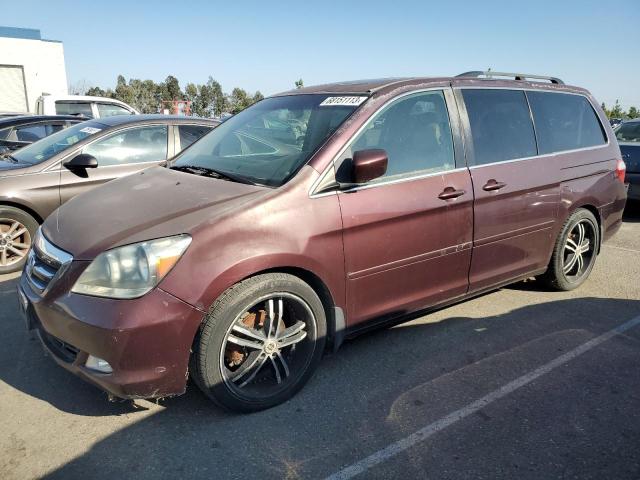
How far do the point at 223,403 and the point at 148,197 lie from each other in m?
1.27

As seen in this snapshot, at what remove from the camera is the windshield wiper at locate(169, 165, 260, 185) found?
3.06 meters

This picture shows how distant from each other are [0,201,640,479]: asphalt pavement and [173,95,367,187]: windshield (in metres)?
1.34

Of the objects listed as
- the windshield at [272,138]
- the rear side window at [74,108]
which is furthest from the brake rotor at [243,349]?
the rear side window at [74,108]

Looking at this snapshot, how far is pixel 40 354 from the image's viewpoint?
11.2 feet

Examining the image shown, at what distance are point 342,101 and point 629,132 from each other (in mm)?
8106

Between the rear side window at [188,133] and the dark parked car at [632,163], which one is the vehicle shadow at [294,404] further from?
the dark parked car at [632,163]

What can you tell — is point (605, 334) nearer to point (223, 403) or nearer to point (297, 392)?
point (297, 392)

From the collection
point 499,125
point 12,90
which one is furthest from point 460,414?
point 12,90

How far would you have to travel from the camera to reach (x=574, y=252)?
4629 mm

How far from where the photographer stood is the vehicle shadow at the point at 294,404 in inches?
95.0

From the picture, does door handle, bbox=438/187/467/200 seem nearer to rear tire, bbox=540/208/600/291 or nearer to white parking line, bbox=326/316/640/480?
white parking line, bbox=326/316/640/480

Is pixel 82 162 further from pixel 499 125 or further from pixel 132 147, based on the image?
pixel 499 125

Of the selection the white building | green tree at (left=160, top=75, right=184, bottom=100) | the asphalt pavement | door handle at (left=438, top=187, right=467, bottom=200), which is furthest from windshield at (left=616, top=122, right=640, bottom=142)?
green tree at (left=160, top=75, right=184, bottom=100)

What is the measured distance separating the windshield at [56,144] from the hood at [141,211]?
104 inches
